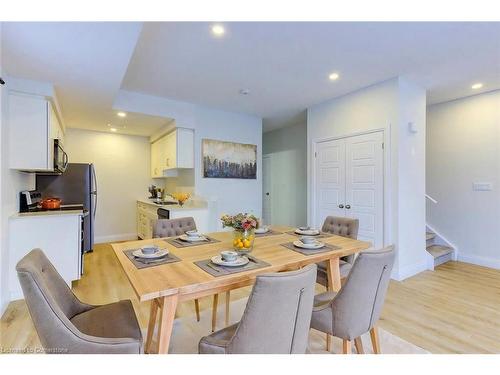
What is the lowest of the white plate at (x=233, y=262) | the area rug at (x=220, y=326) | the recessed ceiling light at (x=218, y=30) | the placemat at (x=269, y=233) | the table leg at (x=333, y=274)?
the area rug at (x=220, y=326)

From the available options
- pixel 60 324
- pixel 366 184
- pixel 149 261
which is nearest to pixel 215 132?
pixel 366 184

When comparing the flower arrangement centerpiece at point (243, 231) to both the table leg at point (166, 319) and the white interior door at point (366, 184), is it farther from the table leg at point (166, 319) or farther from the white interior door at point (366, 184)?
the white interior door at point (366, 184)

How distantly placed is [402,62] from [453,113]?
1982mm

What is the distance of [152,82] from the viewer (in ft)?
11.2

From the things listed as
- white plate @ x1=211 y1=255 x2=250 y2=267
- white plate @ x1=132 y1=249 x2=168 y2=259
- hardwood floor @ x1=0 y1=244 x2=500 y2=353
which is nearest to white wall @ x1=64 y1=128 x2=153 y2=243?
hardwood floor @ x1=0 y1=244 x2=500 y2=353

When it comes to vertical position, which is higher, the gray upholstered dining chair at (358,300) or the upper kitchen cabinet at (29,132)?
the upper kitchen cabinet at (29,132)

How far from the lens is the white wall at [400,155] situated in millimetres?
3283

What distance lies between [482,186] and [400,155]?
1.62 meters

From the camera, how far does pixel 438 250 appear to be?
4.00 m

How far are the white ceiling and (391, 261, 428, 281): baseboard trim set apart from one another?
8.07ft

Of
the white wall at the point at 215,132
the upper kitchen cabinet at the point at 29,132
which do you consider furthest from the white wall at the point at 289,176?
the upper kitchen cabinet at the point at 29,132

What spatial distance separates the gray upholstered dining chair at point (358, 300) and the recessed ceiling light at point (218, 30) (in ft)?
6.90

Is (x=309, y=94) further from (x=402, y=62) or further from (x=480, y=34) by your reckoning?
(x=480, y=34)
